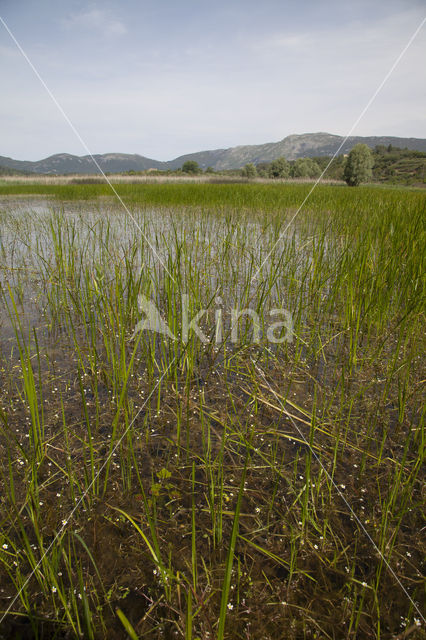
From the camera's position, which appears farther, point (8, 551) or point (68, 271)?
point (68, 271)

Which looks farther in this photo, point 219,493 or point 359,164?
point 359,164

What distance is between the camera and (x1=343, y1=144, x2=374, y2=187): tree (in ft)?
93.7

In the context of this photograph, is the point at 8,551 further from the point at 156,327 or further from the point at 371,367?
the point at 371,367

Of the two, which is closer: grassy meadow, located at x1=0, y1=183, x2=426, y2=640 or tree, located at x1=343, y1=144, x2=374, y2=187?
grassy meadow, located at x1=0, y1=183, x2=426, y2=640

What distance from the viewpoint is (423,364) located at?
71.1 inches

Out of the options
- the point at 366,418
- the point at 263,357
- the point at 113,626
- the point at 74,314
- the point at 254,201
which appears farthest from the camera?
the point at 254,201

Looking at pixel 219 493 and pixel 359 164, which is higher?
pixel 359 164

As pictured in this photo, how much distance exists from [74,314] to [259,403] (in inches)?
64.8

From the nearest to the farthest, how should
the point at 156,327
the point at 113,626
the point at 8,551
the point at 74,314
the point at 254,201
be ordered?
the point at 113,626 → the point at 8,551 → the point at 156,327 → the point at 74,314 → the point at 254,201

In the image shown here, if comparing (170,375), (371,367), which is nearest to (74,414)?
(170,375)

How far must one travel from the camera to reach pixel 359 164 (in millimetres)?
28672

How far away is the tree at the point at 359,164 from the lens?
28562 millimetres

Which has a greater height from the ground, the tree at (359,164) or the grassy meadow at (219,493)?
the tree at (359,164)

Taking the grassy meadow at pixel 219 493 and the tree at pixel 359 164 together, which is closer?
the grassy meadow at pixel 219 493
